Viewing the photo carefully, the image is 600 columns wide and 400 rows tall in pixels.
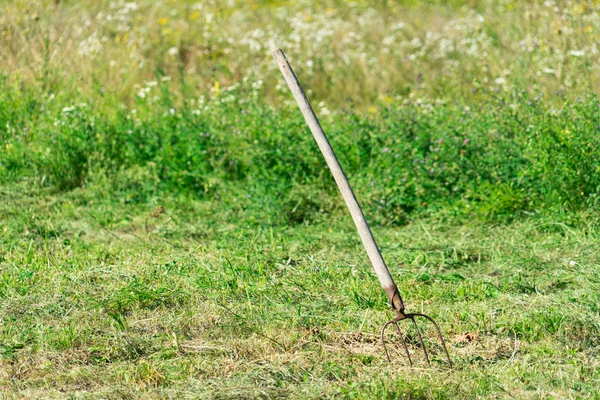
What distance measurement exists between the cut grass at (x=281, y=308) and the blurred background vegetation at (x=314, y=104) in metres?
0.36

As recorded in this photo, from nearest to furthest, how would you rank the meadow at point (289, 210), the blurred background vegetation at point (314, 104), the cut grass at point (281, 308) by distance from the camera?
1. the cut grass at point (281, 308)
2. the meadow at point (289, 210)
3. the blurred background vegetation at point (314, 104)

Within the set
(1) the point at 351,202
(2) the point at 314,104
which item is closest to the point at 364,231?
(1) the point at 351,202

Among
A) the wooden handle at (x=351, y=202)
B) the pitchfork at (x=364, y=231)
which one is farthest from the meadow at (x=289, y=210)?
the wooden handle at (x=351, y=202)

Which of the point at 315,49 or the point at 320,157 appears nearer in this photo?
the point at 320,157

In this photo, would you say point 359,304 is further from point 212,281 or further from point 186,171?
point 186,171

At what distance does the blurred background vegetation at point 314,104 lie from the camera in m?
5.56

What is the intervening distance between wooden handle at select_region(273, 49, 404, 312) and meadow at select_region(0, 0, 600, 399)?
0.36 m

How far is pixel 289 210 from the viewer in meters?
5.64

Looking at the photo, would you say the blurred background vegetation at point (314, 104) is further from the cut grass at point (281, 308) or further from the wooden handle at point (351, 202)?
the wooden handle at point (351, 202)

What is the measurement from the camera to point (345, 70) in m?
8.66

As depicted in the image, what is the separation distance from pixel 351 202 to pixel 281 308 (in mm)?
846

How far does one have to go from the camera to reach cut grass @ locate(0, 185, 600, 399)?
3238 mm

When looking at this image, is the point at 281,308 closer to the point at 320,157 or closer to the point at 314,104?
the point at 320,157

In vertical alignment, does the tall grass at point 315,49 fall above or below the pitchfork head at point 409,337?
below
